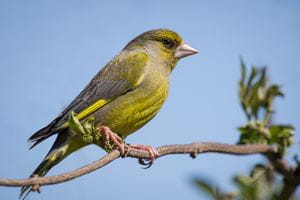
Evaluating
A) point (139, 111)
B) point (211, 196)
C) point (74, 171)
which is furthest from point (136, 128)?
point (211, 196)

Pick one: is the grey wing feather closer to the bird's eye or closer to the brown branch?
the bird's eye

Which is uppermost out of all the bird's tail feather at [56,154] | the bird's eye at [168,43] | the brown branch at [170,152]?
the brown branch at [170,152]

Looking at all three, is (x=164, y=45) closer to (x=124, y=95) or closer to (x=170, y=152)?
(x=124, y=95)

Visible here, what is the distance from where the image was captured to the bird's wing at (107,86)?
4.54 m

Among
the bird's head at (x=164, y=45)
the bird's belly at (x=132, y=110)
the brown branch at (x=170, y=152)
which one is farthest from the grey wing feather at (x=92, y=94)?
the brown branch at (x=170, y=152)

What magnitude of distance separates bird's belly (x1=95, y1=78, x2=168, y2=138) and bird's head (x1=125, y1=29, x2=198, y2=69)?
0.94m

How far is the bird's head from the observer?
571 cm

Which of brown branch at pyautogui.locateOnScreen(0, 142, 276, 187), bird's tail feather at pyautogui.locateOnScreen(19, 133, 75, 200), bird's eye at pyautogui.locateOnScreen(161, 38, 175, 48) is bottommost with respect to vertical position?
bird's tail feather at pyautogui.locateOnScreen(19, 133, 75, 200)

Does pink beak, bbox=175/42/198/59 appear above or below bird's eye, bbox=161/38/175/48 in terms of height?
below

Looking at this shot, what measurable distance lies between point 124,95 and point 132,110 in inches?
12.8

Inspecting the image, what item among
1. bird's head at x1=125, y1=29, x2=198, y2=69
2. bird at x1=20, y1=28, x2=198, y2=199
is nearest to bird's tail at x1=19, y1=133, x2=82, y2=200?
bird at x1=20, y1=28, x2=198, y2=199

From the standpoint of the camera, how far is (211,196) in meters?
0.79

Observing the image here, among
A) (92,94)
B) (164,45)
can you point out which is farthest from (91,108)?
(164,45)

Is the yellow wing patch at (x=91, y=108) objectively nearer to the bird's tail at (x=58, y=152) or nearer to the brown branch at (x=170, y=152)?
the bird's tail at (x=58, y=152)
